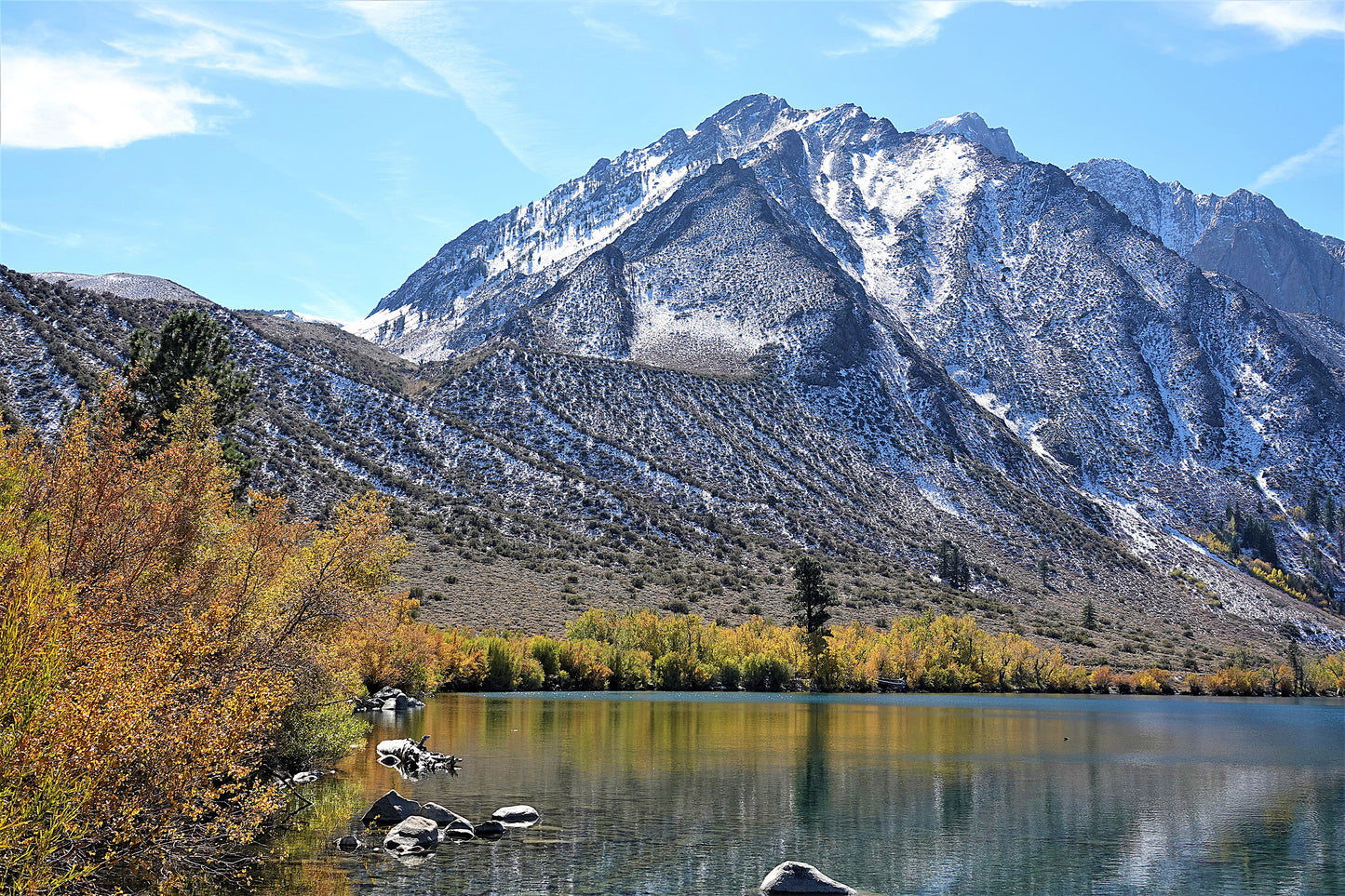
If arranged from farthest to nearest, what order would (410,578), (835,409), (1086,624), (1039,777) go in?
(835,409) → (1086,624) → (410,578) → (1039,777)

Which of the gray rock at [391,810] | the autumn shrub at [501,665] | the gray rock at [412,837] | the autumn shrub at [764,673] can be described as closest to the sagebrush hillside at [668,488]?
the autumn shrub at [501,665]

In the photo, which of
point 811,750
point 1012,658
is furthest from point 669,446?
point 811,750

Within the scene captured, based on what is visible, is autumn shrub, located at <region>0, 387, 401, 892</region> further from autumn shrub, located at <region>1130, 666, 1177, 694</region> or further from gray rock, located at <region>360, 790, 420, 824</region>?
autumn shrub, located at <region>1130, 666, 1177, 694</region>

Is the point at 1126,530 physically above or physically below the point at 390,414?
below

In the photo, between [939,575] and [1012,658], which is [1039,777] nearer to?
[1012,658]

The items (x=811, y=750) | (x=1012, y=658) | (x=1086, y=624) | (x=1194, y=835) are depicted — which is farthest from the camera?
(x=1086, y=624)

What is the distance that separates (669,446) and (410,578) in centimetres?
6323

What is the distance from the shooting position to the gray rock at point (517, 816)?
29.1m

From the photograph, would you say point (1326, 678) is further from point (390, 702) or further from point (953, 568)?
point (390, 702)

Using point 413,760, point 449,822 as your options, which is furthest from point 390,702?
point 449,822

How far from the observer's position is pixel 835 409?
18825 centimetres

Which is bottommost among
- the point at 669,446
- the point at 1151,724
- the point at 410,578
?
the point at 1151,724

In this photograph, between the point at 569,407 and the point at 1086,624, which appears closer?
the point at 1086,624

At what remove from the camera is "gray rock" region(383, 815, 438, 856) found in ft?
82.3
